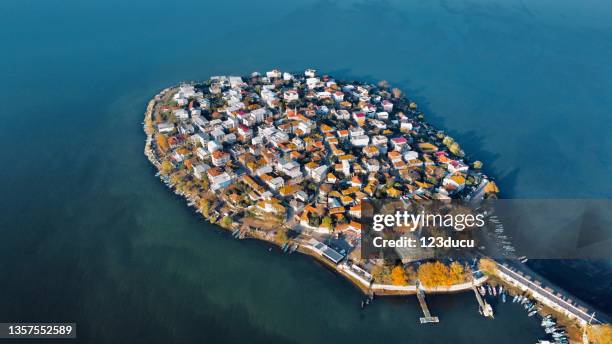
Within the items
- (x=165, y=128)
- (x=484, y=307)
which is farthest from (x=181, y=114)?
(x=484, y=307)

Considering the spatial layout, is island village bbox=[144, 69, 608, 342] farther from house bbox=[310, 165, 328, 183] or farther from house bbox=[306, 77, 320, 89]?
house bbox=[306, 77, 320, 89]

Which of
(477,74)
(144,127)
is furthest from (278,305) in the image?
(477,74)

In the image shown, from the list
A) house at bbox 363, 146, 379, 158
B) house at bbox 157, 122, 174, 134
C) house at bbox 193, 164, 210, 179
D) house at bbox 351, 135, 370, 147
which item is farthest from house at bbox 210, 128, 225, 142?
house at bbox 363, 146, 379, 158

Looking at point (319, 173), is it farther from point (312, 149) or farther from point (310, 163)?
point (312, 149)

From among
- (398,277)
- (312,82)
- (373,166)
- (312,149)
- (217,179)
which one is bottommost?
(398,277)

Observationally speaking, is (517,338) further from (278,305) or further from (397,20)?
(397,20)
